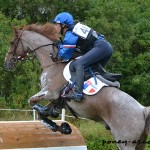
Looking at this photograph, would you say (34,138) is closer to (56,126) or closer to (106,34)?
(56,126)

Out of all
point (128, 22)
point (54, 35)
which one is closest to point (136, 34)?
point (128, 22)

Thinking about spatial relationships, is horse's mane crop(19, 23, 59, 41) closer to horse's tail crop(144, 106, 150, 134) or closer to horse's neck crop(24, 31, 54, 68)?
horse's neck crop(24, 31, 54, 68)

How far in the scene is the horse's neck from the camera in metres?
7.50

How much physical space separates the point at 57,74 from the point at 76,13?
56.7ft

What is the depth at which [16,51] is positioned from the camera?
25.7 ft

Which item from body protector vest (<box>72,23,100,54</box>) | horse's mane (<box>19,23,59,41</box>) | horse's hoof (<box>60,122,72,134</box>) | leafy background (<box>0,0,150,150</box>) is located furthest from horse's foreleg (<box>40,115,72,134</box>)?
leafy background (<box>0,0,150,150</box>)

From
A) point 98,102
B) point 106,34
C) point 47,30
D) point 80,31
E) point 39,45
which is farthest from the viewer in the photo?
point 106,34

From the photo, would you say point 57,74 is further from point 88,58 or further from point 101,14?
point 101,14

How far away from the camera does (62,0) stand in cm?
2309

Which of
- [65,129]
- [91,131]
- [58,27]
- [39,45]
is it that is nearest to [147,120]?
[65,129]

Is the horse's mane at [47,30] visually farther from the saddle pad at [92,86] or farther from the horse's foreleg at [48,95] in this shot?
the saddle pad at [92,86]

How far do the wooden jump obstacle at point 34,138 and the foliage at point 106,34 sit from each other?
7.91m

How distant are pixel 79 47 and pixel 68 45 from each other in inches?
10.8

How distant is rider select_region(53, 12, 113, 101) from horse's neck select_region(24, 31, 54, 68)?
42cm
